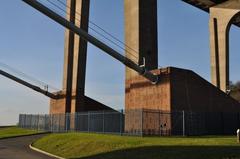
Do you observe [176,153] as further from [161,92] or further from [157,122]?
[161,92]

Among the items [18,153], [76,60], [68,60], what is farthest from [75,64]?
[18,153]

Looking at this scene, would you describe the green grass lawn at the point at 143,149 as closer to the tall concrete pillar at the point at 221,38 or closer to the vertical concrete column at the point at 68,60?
the vertical concrete column at the point at 68,60

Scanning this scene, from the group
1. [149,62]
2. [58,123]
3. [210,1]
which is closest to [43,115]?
[58,123]

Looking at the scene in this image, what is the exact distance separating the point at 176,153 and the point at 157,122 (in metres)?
15.4

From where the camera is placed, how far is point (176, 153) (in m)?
18.5

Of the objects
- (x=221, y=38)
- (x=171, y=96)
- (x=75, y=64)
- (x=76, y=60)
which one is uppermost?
(x=221, y=38)

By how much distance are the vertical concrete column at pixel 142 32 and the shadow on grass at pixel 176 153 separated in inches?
843

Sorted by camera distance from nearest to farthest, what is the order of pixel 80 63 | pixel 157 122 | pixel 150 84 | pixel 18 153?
pixel 18 153, pixel 157 122, pixel 150 84, pixel 80 63

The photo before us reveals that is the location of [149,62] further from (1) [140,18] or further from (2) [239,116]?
(2) [239,116]

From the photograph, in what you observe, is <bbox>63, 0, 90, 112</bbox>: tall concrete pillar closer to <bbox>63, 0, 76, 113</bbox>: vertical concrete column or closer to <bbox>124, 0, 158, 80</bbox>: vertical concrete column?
<bbox>63, 0, 76, 113</bbox>: vertical concrete column

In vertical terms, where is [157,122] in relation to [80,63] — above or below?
below

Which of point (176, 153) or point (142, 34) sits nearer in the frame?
point (176, 153)

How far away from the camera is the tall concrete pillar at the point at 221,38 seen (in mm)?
59406

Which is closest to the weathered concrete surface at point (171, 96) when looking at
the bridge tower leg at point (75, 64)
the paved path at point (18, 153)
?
the paved path at point (18, 153)
